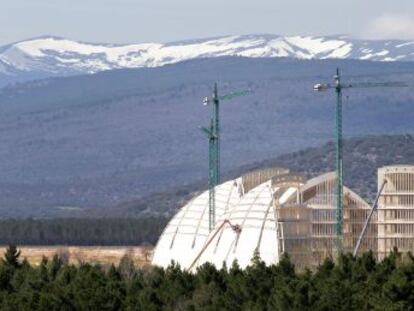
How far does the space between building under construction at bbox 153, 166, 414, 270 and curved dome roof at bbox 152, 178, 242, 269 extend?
9.53m

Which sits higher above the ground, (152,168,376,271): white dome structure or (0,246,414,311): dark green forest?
(0,246,414,311): dark green forest

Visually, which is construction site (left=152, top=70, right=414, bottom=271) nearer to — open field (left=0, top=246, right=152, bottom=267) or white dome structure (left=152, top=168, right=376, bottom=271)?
white dome structure (left=152, top=168, right=376, bottom=271)

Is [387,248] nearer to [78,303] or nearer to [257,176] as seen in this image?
[257,176]

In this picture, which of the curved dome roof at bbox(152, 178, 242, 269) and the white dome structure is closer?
the white dome structure

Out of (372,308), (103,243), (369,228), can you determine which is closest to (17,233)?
(103,243)

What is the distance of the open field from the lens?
6127 inches

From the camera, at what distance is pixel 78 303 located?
86.8 m

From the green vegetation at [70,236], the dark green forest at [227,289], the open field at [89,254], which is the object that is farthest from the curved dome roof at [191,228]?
the dark green forest at [227,289]

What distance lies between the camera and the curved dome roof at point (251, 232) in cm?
12662

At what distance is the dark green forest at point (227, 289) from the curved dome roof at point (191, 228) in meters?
43.1

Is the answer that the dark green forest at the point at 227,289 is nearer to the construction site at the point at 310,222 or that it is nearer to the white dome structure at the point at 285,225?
the white dome structure at the point at 285,225

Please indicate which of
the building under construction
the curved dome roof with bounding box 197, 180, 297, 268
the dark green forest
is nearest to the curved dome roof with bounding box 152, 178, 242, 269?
the curved dome roof with bounding box 197, 180, 297, 268

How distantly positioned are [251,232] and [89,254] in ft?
124

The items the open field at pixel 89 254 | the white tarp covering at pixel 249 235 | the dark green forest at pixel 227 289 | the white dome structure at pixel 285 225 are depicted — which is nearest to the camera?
the dark green forest at pixel 227 289
